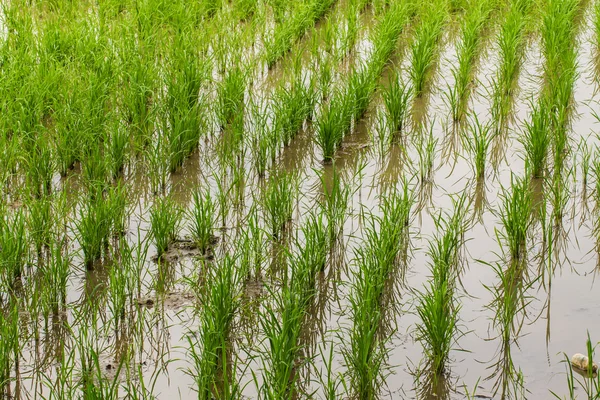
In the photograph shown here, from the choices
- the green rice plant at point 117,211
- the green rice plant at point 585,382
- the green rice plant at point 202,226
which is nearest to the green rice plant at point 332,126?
the green rice plant at point 202,226

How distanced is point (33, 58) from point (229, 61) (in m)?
1.42

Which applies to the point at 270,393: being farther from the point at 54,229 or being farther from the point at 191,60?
the point at 191,60

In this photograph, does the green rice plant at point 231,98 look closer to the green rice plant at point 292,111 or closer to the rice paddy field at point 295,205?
the rice paddy field at point 295,205

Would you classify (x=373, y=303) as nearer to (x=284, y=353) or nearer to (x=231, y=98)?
(x=284, y=353)

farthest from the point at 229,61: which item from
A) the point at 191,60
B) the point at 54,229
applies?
the point at 54,229

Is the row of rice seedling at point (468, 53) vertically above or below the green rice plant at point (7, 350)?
above

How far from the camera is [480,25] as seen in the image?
24.5 feet

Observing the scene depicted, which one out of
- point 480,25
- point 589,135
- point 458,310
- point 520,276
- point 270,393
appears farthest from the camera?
point 480,25

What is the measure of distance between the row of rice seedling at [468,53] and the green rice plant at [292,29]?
1233 millimetres

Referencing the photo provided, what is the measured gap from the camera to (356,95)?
5969mm

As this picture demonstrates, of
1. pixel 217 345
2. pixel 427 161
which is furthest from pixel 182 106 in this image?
pixel 217 345

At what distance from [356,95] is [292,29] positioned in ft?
5.08

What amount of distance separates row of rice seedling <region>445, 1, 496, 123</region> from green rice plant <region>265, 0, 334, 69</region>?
123 centimetres

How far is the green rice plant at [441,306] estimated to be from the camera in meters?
3.65
